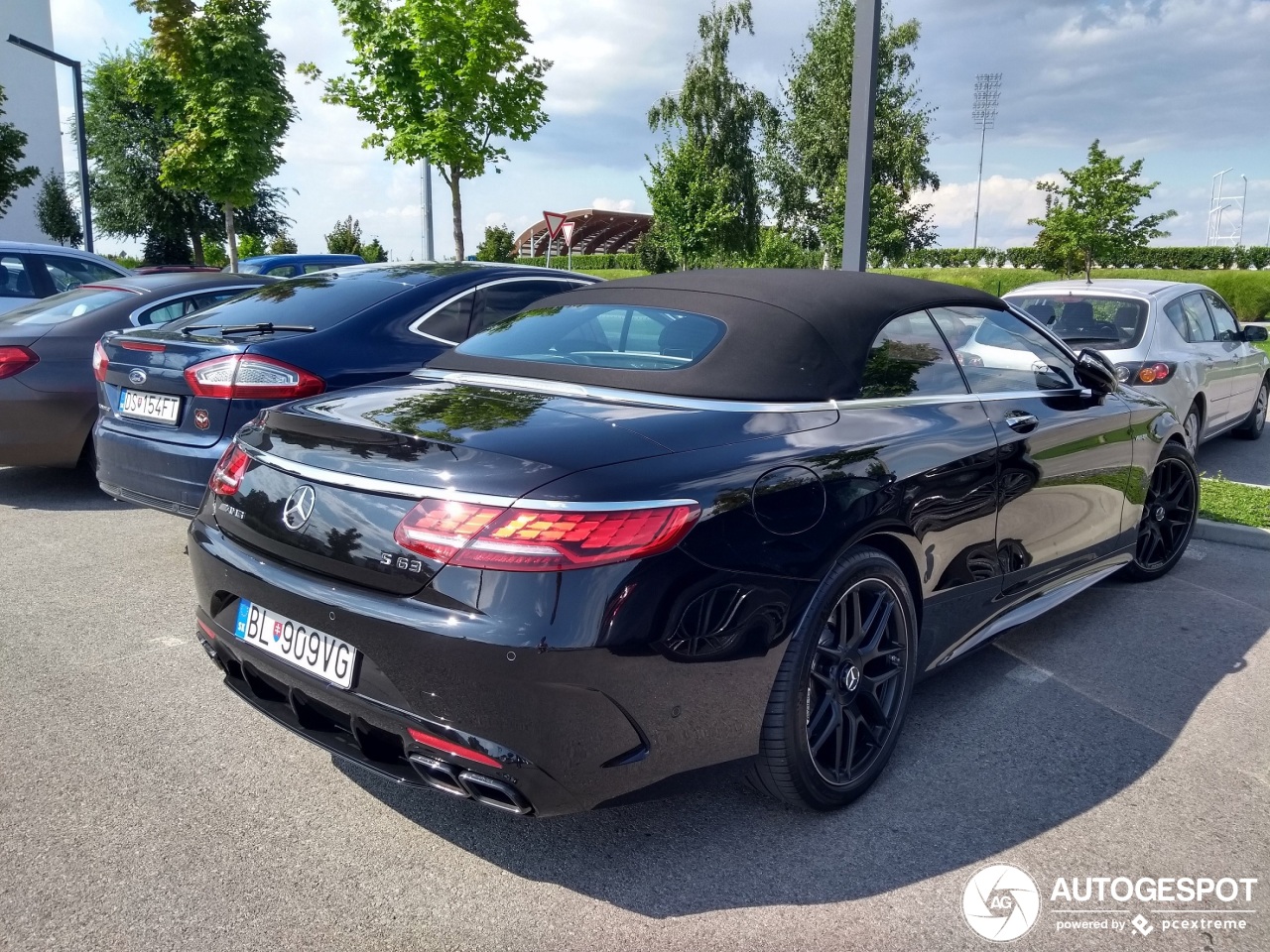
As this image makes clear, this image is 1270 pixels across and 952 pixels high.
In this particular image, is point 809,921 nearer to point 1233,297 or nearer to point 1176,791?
point 1176,791

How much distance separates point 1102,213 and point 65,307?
2413 centimetres

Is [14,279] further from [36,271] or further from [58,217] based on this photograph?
[58,217]

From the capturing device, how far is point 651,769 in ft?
7.80

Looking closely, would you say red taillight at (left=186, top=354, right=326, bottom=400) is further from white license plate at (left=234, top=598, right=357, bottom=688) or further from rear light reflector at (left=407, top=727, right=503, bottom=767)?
rear light reflector at (left=407, top=727, right=503, bottom=767)

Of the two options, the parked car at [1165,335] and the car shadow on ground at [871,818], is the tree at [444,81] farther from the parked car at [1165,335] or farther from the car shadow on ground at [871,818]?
the car shadow on ground at [871,818]

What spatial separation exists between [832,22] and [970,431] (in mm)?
44015

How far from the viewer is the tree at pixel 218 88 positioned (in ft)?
58.6

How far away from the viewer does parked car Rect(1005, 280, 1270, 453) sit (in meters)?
7.24

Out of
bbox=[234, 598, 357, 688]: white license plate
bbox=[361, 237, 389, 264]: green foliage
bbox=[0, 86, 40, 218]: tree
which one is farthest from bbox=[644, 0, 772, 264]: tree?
bbox=[234, 598, 357, 688]: white license plate

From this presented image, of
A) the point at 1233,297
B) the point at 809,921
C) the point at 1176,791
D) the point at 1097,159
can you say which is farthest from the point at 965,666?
the point at 1233,297

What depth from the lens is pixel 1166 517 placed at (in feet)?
17.0

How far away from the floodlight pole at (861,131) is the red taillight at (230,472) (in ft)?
17.5

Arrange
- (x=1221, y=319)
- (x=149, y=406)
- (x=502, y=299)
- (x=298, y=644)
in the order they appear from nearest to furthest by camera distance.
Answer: (x=298, y=644), (x=149, y=406), (x=502, y=299), (x=1221, y=319)

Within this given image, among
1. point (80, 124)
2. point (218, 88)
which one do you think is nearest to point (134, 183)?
point (80, 124)
